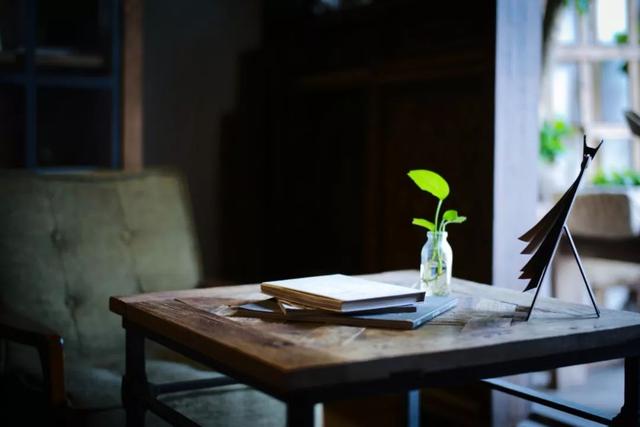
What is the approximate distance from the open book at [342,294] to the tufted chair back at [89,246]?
31.1 inches

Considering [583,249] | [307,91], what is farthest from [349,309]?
[307,91]

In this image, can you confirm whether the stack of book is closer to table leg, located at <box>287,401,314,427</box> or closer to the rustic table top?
the rustic table top

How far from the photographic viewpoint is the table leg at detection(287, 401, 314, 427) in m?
1.15

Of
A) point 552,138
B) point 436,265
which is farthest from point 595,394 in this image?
point 436,265

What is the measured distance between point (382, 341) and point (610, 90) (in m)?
3.47

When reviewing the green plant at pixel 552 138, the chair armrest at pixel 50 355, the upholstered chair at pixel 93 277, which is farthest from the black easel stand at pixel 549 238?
the green plant at pixel 552 138

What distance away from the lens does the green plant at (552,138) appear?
12.6 ft

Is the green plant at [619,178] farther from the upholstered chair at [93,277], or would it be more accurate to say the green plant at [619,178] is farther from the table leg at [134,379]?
the table leg at [134,379]

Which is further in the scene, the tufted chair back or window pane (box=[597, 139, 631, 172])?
window pane (box=[597, 139, 631, 172])

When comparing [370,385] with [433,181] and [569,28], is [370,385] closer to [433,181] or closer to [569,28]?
[433,181]

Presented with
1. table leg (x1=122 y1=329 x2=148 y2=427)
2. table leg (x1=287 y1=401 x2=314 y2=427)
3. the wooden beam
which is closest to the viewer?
table leg (x1=287 y1=401 x2=314 y2=427)

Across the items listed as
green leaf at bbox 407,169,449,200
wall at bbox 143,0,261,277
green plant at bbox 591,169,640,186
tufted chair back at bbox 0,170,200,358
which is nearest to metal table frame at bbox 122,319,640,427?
green leaf at bbox 407,169,449,200

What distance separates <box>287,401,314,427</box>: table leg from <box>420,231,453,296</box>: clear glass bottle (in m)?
0.63

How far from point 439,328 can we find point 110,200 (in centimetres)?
121
